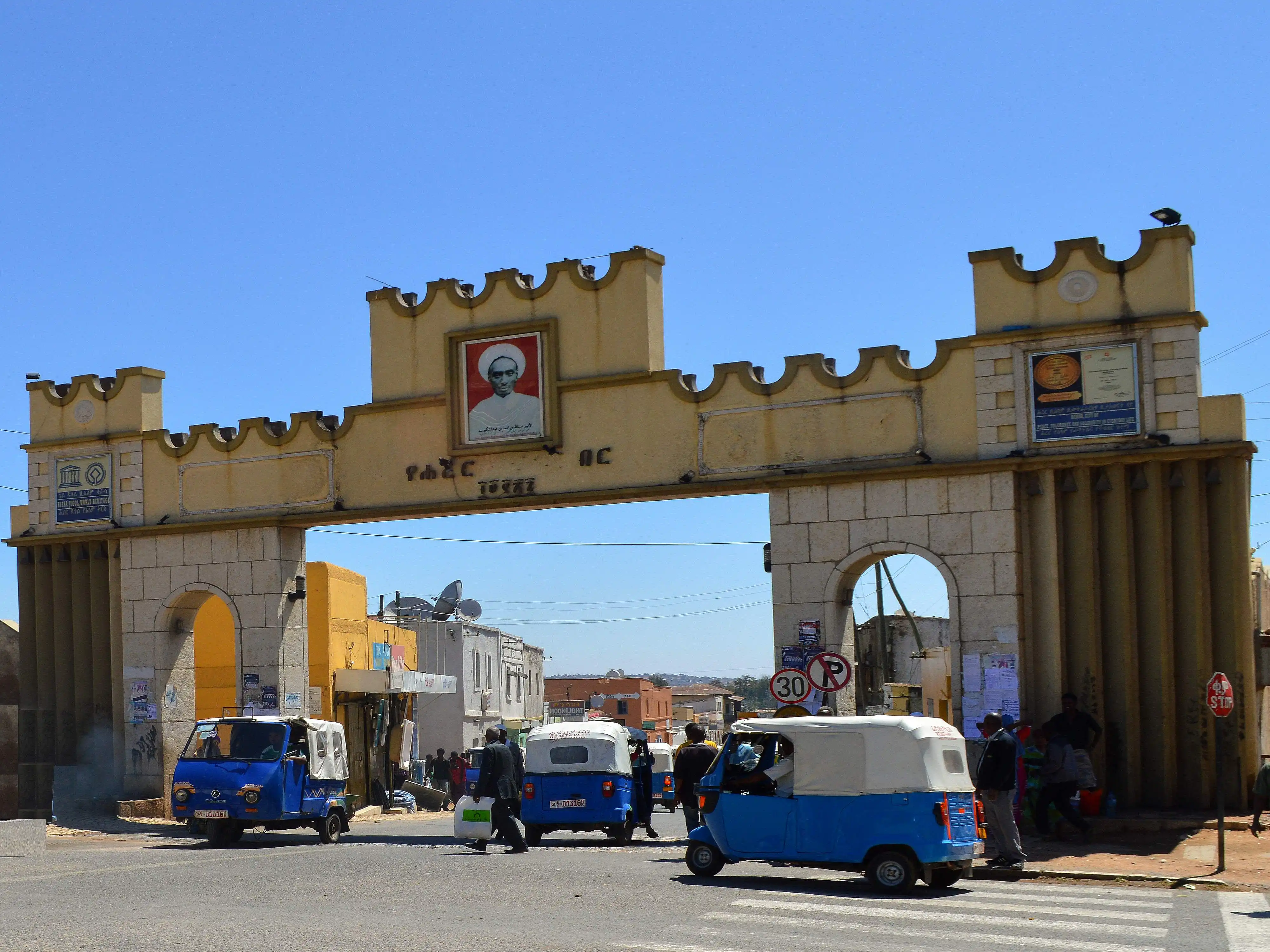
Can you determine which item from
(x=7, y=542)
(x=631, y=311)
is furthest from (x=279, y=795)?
(x=7, y=542)

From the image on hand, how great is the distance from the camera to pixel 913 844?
47.4 feet

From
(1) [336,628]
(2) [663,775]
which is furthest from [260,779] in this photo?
(1) [336,628]

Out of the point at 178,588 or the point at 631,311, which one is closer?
the point at 631,311

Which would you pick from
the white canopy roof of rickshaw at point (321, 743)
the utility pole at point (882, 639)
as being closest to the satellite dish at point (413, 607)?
the utility pole at point (882, 639)

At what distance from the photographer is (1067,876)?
1616cm

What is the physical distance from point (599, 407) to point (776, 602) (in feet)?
13.7

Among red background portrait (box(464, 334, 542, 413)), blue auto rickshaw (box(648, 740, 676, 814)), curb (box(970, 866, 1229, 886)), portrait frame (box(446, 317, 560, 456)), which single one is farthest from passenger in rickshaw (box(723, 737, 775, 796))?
blue auto rickshaw (box(648, 740, 676, 814))

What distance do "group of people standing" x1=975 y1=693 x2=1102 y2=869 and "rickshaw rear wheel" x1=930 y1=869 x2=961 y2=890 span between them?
1.64m

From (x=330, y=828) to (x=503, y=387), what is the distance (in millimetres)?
7469

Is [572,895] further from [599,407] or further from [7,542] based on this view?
[7,542]

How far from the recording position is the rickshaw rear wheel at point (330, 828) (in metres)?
21.0

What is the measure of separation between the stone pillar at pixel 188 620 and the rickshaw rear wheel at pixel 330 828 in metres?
4.57

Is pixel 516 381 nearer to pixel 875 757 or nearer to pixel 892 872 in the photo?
pixel 875 757

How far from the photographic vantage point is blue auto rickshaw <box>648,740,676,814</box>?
32562mm
